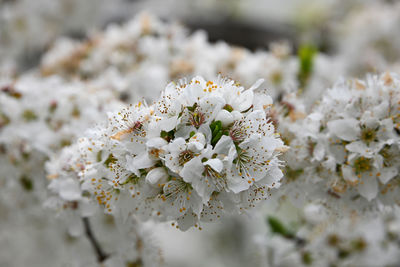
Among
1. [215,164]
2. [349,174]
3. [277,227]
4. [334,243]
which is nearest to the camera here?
[215,164]

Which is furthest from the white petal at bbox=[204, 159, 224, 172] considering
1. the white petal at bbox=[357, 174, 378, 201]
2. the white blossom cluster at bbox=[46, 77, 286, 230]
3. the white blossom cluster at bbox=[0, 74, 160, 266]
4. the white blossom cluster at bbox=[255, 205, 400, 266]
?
the white blossom cluster at bbox=[255, 205, 400, 266]

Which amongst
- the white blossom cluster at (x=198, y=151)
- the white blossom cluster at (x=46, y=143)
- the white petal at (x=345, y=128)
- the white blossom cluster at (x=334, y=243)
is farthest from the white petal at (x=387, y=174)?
the white blossom cluster at (x=46, y=143)

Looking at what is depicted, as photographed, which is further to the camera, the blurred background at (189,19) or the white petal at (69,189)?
the blurred background at (189,19)

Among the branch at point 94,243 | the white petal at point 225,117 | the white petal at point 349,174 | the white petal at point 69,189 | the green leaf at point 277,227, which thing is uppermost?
the white petal at point 225,117

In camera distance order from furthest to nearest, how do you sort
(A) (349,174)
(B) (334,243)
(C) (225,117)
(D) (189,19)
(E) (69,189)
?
(D) (189,19) → (B) (334,243) → (E) (69,189) → (A) (349,174) → (C) (225,117)

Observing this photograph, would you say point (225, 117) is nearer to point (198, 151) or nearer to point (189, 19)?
point (198, 151)

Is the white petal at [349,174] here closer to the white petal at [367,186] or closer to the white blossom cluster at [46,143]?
the white petal at [367,186]

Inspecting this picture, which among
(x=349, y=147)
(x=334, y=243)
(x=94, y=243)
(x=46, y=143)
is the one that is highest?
(x=349, y=147)

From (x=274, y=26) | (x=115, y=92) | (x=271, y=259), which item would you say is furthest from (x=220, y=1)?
(x=271, y=259)

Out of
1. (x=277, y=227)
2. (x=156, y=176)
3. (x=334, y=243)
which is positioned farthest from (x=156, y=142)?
(x=334, y=243)
